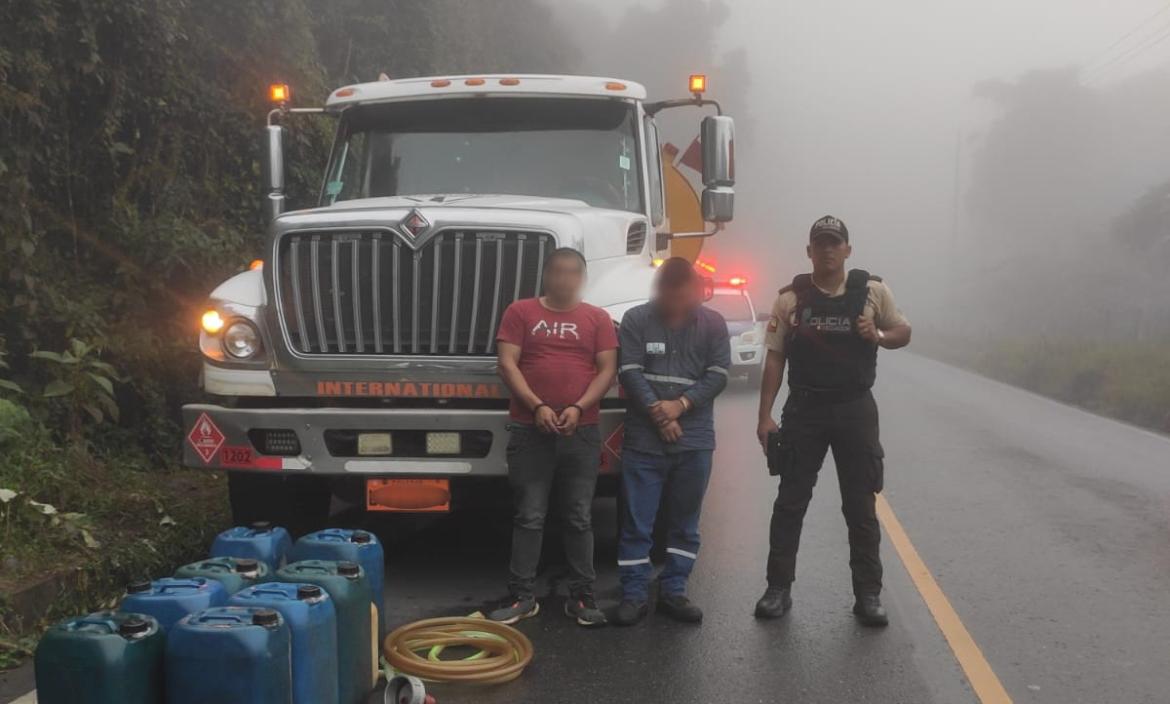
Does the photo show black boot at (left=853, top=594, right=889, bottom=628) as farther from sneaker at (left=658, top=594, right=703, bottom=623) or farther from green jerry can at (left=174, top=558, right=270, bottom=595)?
green jerry can at (left=174, top=558, right=270, bottom=595)

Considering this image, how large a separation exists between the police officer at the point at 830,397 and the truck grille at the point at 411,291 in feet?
4.53

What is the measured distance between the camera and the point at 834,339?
5.71 m

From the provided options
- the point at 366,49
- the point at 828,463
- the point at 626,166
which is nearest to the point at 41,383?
the point at 626,166

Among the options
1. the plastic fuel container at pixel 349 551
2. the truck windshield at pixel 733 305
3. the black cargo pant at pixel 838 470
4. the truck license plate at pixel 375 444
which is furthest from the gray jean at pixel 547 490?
the truck windshield at pixel 733 305

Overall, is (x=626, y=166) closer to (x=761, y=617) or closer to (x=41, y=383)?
(x=761, y=617)

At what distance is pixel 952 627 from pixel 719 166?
3.28 meters

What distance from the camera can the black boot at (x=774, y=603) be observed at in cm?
586

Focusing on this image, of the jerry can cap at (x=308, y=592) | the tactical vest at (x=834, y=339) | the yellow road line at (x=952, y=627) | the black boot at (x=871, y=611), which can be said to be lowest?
the yellow road line at (x=952, y=627)

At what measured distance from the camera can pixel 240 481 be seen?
646cm

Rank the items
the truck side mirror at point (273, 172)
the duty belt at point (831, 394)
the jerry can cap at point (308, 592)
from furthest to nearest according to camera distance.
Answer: the truck side mirror at point (273, 172) < the duty belt at point (831, 394) < the jerry can cap at point (308, 592)

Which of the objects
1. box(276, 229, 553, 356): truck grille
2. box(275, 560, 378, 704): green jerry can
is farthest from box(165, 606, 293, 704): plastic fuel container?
box(276, 229, 553, 356): truck grille

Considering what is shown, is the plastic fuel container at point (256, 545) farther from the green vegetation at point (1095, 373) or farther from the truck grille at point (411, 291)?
the green vegetation at point (1095, 373)

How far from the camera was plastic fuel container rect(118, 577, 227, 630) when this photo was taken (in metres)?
4.00

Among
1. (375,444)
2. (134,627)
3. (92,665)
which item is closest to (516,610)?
(375,444)
